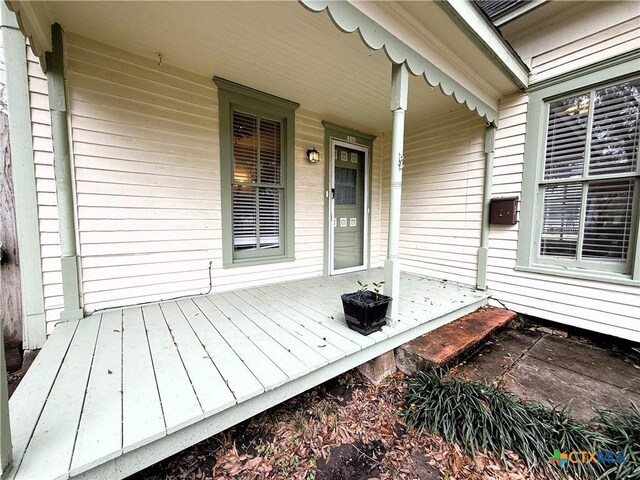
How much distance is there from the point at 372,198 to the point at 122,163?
3530 millimetres

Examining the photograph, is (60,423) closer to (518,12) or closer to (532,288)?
(532,288)

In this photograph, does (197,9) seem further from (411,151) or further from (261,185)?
(411,151)

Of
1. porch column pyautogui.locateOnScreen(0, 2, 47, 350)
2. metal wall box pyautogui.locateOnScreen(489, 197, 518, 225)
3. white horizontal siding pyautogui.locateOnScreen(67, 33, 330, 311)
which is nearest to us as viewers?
porch column pyautogui.locateOnScreen(0, 2, 47, 350)

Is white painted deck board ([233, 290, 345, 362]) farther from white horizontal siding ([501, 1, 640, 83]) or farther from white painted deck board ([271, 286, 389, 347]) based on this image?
white horizontal siding ([501, 1, 640, 83])

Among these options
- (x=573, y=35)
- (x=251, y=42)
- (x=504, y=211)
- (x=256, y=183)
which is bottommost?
(x=504, y=211)

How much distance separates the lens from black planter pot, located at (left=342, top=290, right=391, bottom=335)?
6.90 ft

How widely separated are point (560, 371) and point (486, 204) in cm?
198

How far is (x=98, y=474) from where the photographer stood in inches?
43.7

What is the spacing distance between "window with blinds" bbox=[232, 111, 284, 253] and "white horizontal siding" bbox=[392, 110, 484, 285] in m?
2.24

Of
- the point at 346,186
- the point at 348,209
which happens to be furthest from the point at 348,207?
the point at 346,186

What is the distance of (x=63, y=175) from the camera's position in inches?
86.6

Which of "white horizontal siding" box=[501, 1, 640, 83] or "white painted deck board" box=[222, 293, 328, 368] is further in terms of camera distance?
"white horizontal siding" box=[501, 1, 640, 83]

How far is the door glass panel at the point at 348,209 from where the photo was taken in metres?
4.26

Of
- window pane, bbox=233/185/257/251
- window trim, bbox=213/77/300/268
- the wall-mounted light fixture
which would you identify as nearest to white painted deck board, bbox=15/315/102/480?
window trim, bbox=213/77/300/268
